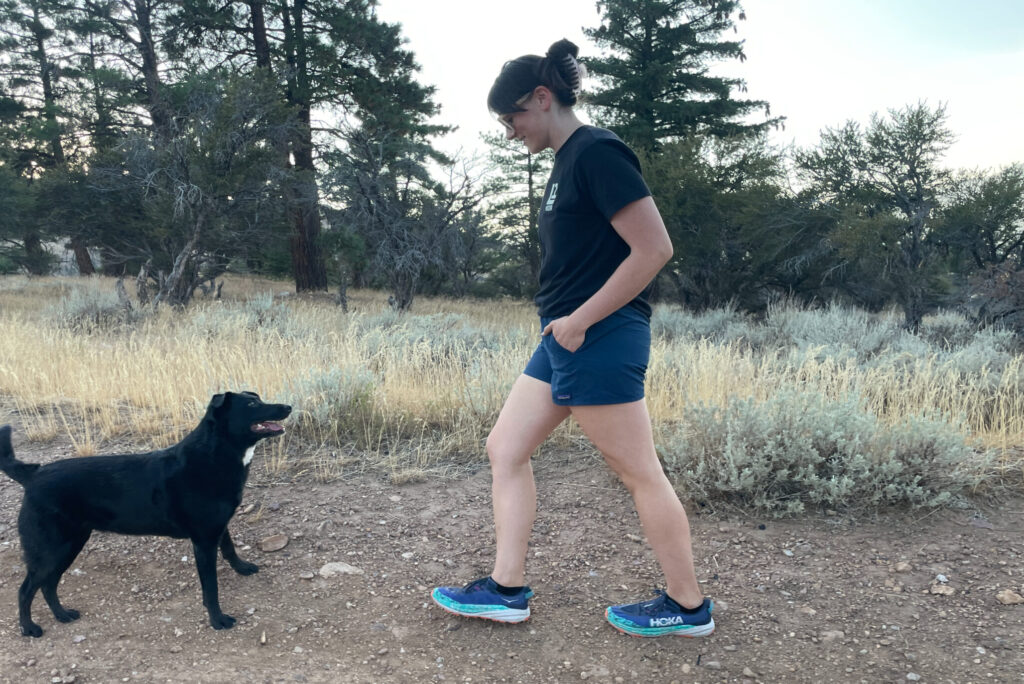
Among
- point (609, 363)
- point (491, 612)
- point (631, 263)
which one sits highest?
point (631, 263)

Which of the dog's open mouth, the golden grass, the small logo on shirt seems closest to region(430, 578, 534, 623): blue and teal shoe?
the dog's open mouth

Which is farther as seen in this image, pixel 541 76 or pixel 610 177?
pixel 541 76

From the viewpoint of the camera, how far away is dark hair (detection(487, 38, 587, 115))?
2234mm

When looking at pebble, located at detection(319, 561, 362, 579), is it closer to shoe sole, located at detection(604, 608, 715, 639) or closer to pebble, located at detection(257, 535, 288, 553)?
pebble, located at detection(257, 535, 288, 553)

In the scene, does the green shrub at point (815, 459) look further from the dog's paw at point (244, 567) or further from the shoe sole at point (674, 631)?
the dog's paw at point (244, 567)

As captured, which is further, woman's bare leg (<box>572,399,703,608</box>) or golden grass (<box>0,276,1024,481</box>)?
golden grass (<box>0,276,1024,481</box>)

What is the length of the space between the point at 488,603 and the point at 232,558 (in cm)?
122

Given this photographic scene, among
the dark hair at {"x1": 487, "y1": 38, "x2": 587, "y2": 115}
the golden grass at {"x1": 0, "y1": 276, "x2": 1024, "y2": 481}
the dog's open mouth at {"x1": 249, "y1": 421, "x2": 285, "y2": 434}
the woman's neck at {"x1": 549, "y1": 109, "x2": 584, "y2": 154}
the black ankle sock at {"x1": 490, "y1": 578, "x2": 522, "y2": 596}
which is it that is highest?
the dark hair at {"x1": 487, "y1": 38, "x2": 587, "y2": 115}

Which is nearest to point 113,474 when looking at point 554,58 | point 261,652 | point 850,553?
point 261,652

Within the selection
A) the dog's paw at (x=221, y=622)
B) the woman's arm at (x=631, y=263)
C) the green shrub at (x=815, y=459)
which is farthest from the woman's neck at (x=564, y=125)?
the dog's paw at (x=221, y=622)

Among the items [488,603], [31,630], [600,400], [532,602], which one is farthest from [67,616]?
[600,400]

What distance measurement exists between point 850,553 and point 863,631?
61cm

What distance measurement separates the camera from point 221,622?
268 centimetres

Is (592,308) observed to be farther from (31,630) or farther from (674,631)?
(31,630)
